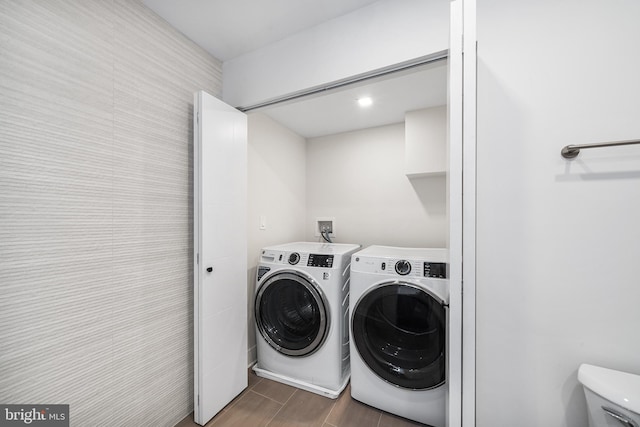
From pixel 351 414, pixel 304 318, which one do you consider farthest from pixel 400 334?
pixel 304 318

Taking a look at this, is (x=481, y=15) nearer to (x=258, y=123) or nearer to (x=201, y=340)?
(x=258, y=123)

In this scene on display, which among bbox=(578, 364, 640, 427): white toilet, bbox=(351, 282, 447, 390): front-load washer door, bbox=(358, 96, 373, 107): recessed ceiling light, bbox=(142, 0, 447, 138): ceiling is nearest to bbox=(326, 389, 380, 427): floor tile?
bbox=(351, 282, 447, 390): front-load washer door

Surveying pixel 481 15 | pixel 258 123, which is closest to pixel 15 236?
pixel 258 123

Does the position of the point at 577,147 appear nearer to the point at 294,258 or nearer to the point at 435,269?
the point at 435,269

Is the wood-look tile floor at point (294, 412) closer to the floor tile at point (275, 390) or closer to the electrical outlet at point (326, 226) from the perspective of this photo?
the floor tile at point (275, 390)

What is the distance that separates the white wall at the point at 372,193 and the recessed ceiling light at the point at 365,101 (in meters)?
0.54

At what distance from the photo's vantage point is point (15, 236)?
2.74 ft

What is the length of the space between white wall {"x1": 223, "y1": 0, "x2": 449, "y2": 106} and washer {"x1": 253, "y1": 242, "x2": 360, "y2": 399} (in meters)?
1.16

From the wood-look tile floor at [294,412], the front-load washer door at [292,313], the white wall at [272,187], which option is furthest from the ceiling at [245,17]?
the wood-look tile floor at [294,412]

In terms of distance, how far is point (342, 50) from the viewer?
1292 millimetres

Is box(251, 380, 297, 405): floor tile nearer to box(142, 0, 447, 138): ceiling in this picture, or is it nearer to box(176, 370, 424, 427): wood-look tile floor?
box(176, 370, 424, 427): wood-look tile floor

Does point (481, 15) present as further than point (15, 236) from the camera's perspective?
Yes

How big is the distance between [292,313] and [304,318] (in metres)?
0.11

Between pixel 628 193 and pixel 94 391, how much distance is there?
2.36 meters
